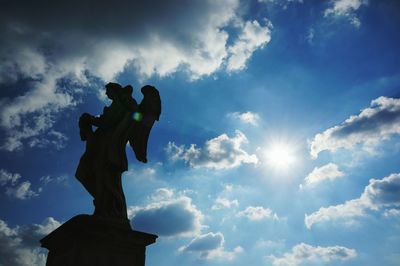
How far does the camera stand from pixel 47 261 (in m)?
6.03

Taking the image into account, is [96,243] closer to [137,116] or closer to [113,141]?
[113,141]

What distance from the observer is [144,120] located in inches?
274

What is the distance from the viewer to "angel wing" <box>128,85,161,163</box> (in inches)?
273

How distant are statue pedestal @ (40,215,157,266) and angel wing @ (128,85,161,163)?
1678mm

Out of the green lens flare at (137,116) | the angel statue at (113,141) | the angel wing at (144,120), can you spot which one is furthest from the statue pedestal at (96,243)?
the green lens flare at (137,116)

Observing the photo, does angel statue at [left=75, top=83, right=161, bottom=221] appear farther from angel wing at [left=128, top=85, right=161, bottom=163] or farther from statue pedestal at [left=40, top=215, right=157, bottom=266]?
statue pedestal at [left=40, top=215, right=157, bottom=266]

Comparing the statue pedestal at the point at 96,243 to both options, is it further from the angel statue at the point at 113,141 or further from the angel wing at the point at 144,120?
the angel wing at the point at 144,120

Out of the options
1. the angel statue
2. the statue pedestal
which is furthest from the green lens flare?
the statue pedestal

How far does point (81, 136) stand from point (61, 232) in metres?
1.95

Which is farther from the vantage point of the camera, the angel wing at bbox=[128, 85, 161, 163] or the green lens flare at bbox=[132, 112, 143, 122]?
the angel wing at bbox=[128, 85, 161, 163]

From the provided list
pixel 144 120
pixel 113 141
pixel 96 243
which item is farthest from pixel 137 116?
pixel 96 243

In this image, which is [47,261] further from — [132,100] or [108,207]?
[132,100]

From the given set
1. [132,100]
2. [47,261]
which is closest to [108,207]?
[47,261]

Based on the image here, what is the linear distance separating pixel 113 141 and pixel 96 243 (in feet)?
6.29
